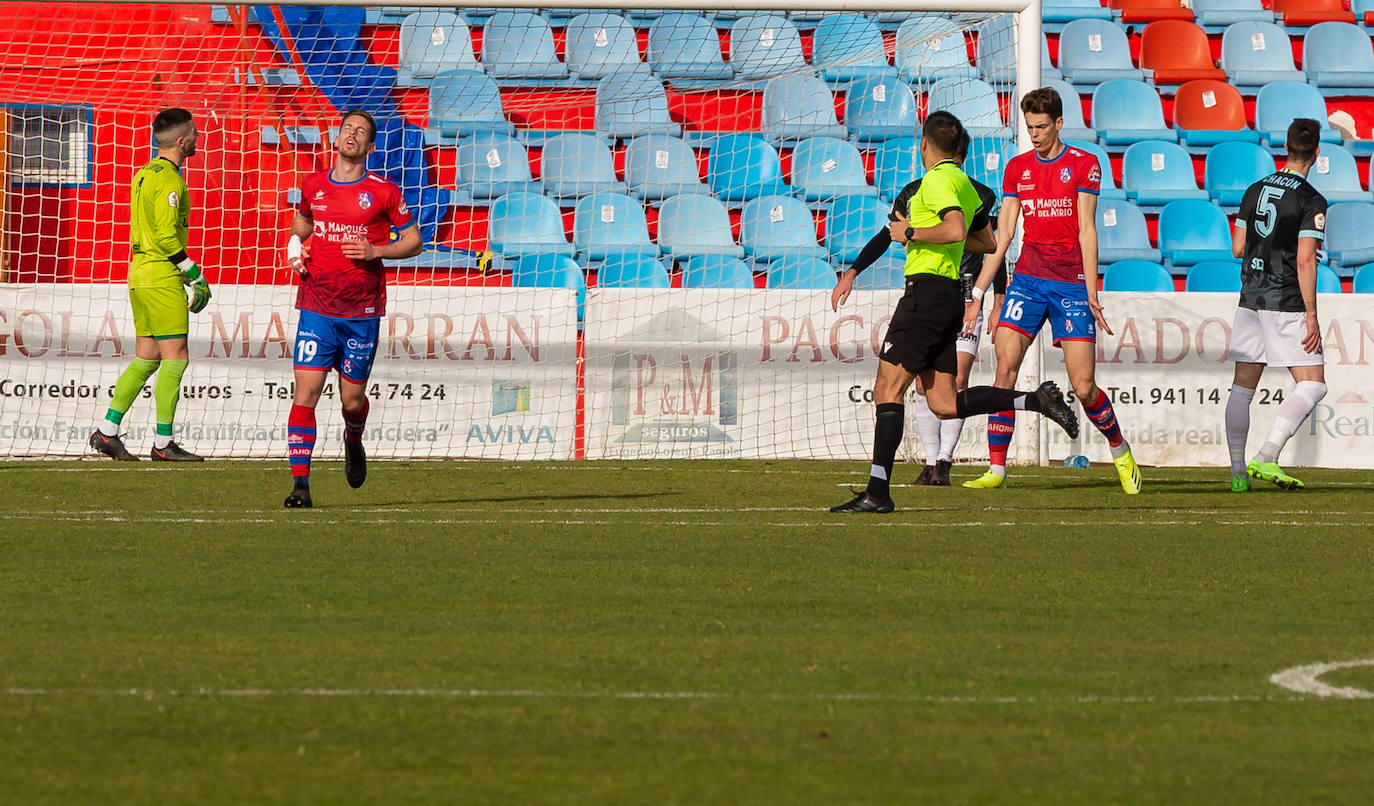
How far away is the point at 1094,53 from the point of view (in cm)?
1873

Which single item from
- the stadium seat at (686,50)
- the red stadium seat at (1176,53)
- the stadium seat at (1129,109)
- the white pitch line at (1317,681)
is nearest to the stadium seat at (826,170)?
the stadium seat at (686,50)

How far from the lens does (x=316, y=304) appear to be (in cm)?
848

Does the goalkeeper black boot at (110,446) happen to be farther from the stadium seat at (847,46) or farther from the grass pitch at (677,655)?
the stadium seat at (847,46)

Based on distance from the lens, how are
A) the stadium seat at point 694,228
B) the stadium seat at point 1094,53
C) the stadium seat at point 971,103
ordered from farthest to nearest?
the stadium seat at point 1094,53 → the stadium seat at point 694,228 → the stadium seat at point 971,103

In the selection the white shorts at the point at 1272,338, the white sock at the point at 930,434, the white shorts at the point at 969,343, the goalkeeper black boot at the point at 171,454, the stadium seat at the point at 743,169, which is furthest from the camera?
the stadium seat at the point at 743,169

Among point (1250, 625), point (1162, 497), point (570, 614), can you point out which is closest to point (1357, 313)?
point (1162, 497)

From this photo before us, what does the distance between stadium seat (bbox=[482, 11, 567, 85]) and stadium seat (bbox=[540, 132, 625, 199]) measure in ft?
3.01

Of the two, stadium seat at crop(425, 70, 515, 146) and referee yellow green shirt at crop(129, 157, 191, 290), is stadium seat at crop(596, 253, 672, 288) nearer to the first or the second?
stadium seat at crop(425, 70, 515, 146)

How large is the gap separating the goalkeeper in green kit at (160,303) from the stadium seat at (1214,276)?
30.3 feet

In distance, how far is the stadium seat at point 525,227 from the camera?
1568 cm

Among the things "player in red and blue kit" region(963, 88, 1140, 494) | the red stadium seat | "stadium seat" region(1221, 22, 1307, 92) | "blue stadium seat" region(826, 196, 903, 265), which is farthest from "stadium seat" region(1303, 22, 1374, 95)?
"player in red and blue kit" region(963, 88, 1140, 494)

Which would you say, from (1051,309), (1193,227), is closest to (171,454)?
(1051,309)

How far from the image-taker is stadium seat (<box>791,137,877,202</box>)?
16203 mm

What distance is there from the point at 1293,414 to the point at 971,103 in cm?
544
